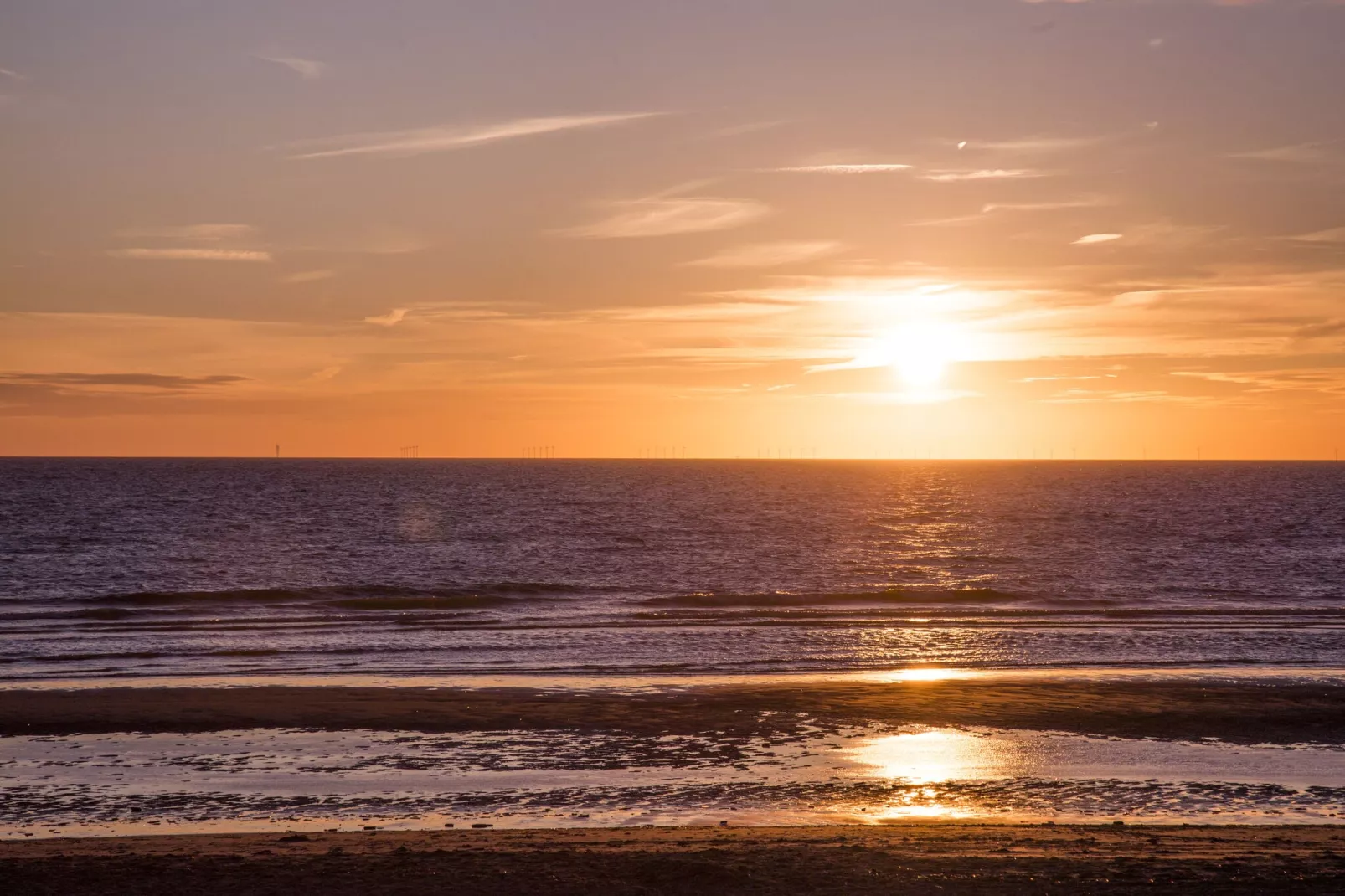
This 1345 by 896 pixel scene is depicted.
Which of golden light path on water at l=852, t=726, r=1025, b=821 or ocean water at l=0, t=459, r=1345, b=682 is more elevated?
golden light path on water at l=852, t=726, r=1025, b=821

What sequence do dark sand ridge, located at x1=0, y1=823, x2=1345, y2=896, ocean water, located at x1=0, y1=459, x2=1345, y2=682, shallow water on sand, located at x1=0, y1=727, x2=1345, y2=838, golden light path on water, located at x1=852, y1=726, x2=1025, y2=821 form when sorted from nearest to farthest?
dark sand ridge, located at x1=0, y1=823, x2=1345, y2=896
shallow water on sand, located at x1=0, y1=727, x2=1345, y2=838
golden light path on water, located at x1=852, y1=726, x2=1025, y2=821
ocean water, located at x1=0, y1=459, x2=1345, y2=682

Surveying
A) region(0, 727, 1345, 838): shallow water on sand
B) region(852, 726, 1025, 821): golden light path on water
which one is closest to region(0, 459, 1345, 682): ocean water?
region(852, 726, 1025, 821): golden light path on water

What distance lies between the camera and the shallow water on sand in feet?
51.2

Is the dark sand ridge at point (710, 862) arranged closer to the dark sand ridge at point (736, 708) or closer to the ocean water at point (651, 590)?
the dark sand ridge at point (736, 708)

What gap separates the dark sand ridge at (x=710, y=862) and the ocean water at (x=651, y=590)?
15750 millimetres

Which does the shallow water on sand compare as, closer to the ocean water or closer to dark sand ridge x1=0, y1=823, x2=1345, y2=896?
dark sand ridge x1=0, y1=823, x2=1345, y2=896

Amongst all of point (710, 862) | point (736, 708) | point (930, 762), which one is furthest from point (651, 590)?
point (710, 862)

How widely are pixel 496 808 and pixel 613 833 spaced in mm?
2357

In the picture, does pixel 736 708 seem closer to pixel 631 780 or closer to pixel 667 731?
pixel 667 731

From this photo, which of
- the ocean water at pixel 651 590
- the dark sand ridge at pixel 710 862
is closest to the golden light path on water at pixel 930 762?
the dark sand ridge at pixel 710 862

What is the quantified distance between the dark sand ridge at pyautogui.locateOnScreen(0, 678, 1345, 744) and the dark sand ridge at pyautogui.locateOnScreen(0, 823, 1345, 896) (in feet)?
25.0

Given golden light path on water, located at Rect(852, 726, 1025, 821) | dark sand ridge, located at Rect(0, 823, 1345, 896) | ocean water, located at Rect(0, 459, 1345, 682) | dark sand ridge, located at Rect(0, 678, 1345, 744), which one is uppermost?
dark sand ridge, located at Rect(0, 823, 1345, 896)

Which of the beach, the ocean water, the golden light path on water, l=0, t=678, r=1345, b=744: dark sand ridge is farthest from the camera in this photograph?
the ocean water

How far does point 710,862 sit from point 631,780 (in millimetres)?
5214
